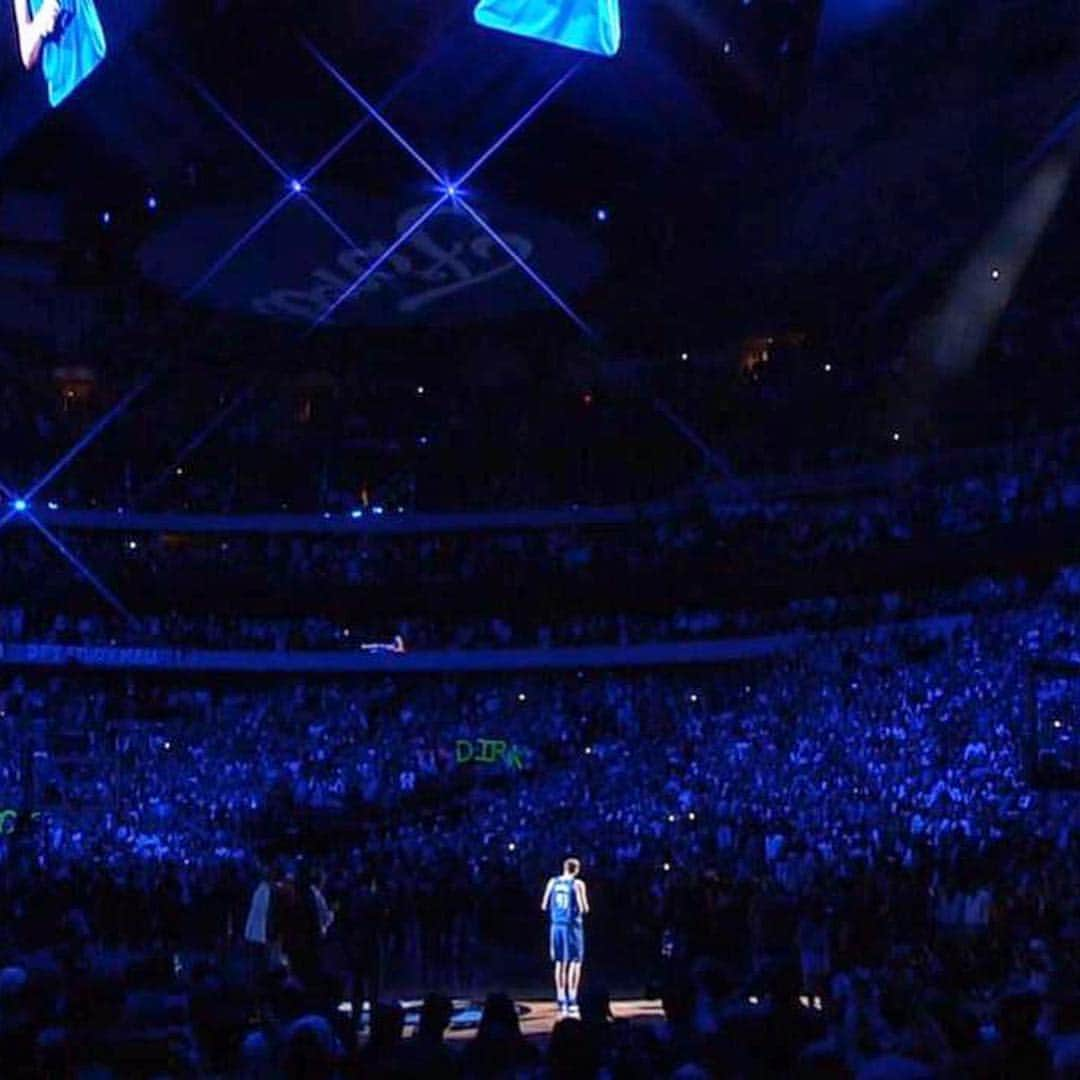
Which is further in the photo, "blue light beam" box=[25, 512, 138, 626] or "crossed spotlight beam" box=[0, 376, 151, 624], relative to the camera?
"crossed spotlight beam" box=[0, 376, 151, 624]

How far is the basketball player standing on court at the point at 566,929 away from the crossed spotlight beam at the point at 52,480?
89.9 feet

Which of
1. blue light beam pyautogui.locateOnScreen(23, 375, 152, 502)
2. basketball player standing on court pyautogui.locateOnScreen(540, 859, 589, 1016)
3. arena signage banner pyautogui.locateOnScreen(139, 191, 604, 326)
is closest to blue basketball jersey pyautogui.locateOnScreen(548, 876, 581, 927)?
basketball player standing on court pyautogui.locateOnScreen(540, 859, 589, 1016)

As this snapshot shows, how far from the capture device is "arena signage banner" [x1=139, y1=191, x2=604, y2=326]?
36719 millimetres

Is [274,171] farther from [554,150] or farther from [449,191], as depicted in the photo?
[554,150]

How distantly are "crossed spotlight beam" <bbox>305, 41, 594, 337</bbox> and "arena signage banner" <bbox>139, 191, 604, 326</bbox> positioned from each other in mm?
149

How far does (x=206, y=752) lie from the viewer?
119 feet

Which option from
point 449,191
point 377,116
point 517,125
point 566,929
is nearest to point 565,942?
point 566,929

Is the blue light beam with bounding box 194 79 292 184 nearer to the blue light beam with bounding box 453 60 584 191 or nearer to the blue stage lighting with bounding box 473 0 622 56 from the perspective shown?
the blue light beam with bounding box 453 60 584 191

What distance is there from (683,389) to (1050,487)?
12699mm

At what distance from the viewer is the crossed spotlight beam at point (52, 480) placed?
43.0 metres

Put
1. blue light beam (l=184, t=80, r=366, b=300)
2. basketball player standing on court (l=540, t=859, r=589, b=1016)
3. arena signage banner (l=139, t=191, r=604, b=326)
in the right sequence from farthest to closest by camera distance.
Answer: arena signage banner (l=139, t=191, r=604, b=326), blue light beam (l=184, t=80, r=366, b=300), basketball player standing on court (l=540, t=859, r=589, b=1016)

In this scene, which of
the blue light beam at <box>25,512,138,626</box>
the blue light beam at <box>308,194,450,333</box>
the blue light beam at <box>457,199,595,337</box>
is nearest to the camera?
the blue light beam at <box>308,194,450,333</box>

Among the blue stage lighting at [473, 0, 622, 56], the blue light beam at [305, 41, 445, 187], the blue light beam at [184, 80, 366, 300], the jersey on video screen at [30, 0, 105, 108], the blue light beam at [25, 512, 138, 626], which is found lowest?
the blue light beam at [25, 512, 138, 626]

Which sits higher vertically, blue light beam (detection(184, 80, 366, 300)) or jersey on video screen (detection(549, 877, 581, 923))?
blue light beam (detection(184, 80, 366, 300))
